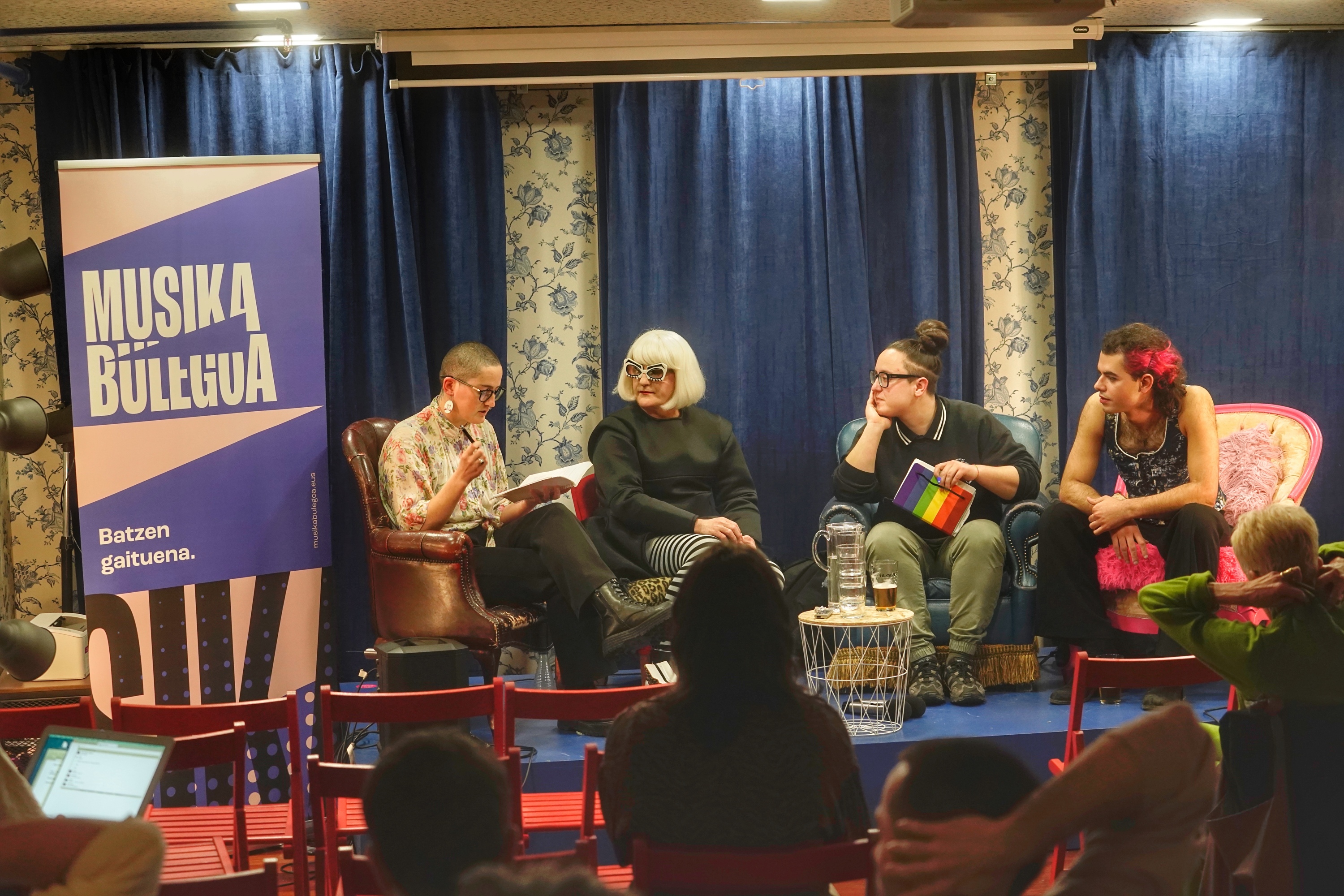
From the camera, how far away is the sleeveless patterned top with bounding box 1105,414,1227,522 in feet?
13.3

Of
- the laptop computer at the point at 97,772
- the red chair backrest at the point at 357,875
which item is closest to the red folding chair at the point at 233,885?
the red chair backrest at the point at 357,875

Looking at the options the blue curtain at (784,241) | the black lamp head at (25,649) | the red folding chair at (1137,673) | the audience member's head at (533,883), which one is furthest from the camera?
the blue curtain at (784,241)

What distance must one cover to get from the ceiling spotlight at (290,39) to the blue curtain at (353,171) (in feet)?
0.21

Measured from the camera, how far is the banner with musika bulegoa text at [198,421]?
3.46 meters

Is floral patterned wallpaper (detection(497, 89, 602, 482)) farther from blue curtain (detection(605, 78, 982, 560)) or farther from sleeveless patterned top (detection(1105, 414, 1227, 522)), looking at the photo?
sleeveless patterned top (detection(1105, 414, 1227, 522))

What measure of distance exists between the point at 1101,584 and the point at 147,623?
2.95 m

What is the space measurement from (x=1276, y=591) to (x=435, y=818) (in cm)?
159

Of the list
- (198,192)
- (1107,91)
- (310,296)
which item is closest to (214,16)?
(198,192)

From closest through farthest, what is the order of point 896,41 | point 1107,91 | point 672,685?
point 672,685
point 896,41
point 1107,91

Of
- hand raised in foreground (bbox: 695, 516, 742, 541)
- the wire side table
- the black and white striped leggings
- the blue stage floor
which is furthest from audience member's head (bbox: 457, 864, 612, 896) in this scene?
hand raised in foreground (bbox: 695, 516, 742, 541)

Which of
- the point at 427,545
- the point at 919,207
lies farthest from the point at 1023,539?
the point at 427,545

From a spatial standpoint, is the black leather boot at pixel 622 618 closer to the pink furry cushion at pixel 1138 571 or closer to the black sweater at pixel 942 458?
the black sweater at pixel 942 458

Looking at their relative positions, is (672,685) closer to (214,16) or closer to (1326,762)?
(1326,762)

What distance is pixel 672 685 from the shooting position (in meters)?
1.81
